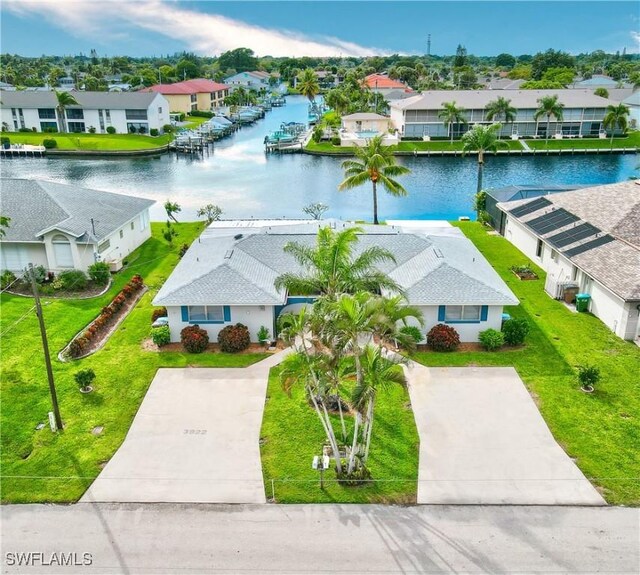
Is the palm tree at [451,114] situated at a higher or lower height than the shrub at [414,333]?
higher

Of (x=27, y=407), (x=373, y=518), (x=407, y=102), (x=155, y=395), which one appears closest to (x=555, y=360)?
(x=373, y=518)

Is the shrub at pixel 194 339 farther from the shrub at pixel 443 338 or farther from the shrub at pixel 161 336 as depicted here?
the shrub at pixel 443 338

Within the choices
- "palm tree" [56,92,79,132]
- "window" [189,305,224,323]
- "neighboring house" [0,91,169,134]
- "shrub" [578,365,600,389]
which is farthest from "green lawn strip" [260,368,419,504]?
"palm tree" [56,92,79,132]

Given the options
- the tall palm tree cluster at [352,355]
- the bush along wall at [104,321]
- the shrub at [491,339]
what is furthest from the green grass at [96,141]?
the tall palm tree cluster at [352,355]

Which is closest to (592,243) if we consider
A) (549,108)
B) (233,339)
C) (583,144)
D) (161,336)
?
(233,339)

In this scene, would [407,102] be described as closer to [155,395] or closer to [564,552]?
[155,395]

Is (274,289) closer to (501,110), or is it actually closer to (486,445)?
(486,445)

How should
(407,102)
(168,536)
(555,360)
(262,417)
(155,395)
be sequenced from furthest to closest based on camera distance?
(407,102)
(555,360)
(155,395)
(262,417)
(168,536)
